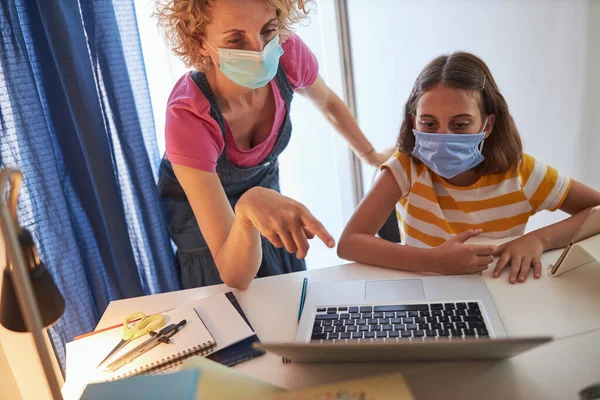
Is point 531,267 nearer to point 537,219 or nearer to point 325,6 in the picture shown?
point 537,219

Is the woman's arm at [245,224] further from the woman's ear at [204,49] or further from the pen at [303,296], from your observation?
the woman's ear at [204,49]

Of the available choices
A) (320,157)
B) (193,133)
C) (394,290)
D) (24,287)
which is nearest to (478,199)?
(394,290)

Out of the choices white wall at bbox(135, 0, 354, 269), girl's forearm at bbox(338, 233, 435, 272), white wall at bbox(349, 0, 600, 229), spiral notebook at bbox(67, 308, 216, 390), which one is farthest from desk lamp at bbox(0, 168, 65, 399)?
white wall at bbox(135, 0, 354, 269)

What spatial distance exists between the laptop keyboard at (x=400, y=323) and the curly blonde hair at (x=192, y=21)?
756 mm

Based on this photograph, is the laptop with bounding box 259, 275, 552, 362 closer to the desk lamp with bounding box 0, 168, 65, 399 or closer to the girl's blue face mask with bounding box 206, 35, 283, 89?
the desk lamp with bounding box 0, 168, 65, 399

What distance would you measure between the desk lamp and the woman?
0.38 meters

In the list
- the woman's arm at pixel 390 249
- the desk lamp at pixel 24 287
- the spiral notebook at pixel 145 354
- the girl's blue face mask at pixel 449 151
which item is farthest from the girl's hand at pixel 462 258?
the desk lamp at pixel 24 287

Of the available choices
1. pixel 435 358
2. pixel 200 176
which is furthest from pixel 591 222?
pixel 200 176

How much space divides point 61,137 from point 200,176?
611 millimetres

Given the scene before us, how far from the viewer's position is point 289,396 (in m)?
0.56

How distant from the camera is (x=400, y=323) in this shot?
0.80m

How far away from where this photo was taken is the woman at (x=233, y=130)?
0.92 m

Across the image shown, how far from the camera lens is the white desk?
2.14 ft

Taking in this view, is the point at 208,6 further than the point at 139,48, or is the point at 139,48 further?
the point at 139,48
